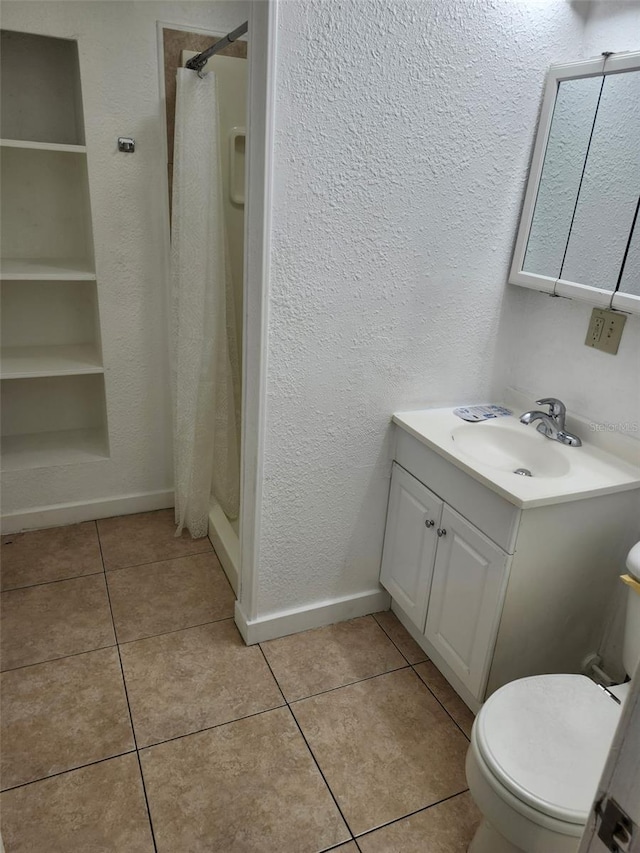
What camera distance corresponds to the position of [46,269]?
238cm

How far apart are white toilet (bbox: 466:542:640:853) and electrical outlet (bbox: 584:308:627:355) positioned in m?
0.65

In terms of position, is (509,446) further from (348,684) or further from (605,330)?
(348,684)

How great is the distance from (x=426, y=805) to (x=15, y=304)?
2.42 meters

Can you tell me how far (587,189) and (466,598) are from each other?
1.24 m

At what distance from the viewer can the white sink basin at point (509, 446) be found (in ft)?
6.18

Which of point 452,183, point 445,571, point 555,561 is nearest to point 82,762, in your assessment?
point 445,571

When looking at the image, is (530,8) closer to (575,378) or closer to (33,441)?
(575,378)

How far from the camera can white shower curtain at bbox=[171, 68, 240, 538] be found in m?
2.19

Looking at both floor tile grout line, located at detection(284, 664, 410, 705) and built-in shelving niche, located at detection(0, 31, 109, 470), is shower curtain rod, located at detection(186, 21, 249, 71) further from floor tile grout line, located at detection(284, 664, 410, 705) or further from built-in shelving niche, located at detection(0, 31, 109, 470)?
floor tile grout line, located at detection(284, 664, 410, 705)

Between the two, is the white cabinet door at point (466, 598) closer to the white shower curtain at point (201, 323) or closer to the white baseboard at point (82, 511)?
the white shower curtain at point (201, 323)

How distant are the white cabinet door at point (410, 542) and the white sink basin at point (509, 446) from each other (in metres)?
0.22

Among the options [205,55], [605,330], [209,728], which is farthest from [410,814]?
[205,55]

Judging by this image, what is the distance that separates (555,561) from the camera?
5.47 ft

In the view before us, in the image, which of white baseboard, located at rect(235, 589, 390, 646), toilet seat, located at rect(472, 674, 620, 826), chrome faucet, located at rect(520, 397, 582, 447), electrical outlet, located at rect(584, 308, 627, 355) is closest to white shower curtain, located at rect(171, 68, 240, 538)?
white baseboard, located at rect(235, 589, 390, 646)
